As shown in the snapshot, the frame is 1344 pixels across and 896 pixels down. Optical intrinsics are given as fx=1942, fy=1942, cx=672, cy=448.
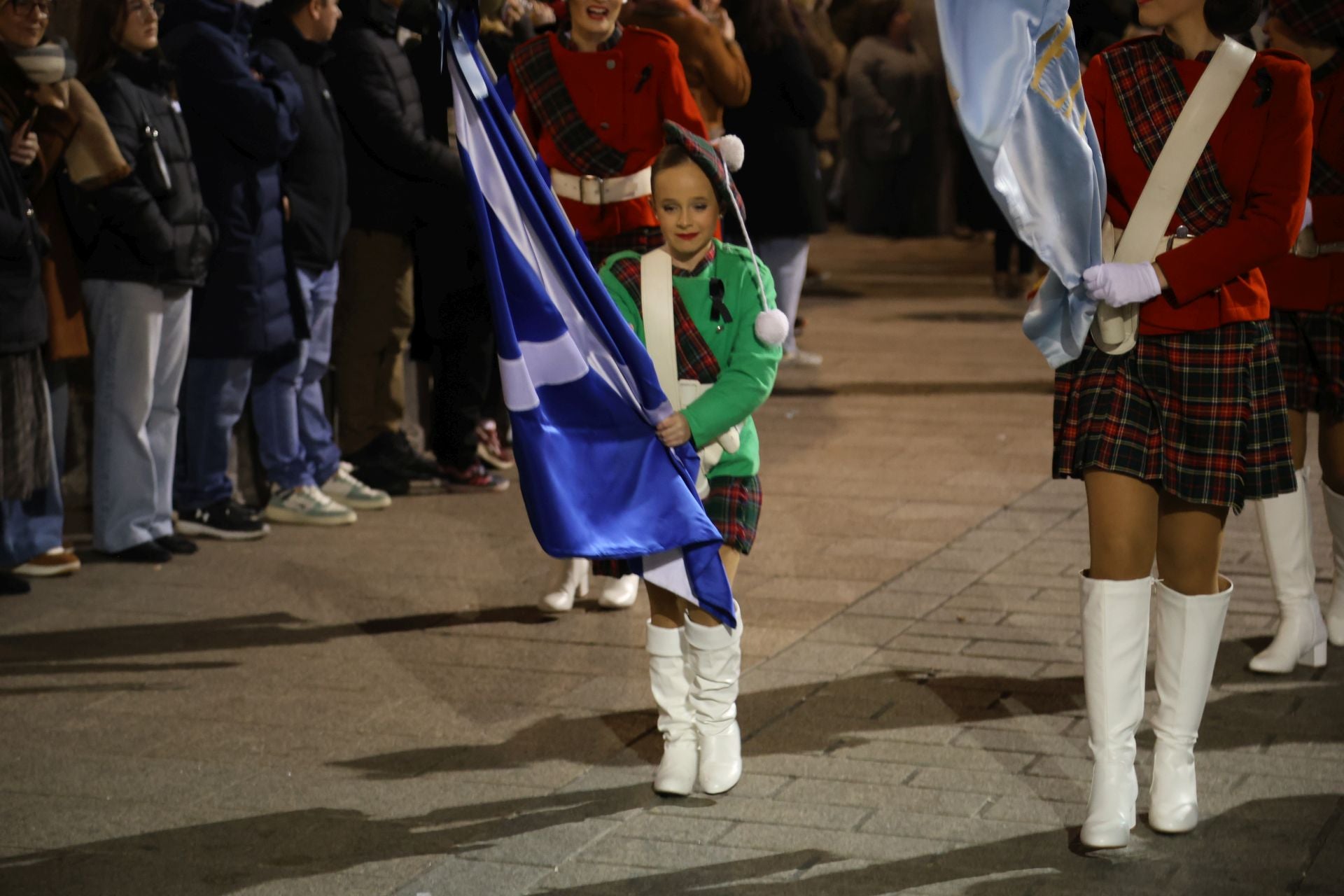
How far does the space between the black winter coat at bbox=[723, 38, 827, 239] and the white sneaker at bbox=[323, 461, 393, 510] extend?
3279mm

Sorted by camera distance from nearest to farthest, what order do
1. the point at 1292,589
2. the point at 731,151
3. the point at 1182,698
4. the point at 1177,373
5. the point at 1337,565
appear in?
the point at 1177,373, the point at 1182,698, the point at 731,151, the point at 1292,589, the point at 1337,565

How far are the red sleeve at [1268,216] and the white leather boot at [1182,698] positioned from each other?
0.72 m

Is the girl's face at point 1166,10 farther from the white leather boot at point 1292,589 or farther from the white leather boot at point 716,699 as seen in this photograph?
the white leather boot at point 1292,589

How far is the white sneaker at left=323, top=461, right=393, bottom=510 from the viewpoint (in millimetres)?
8180

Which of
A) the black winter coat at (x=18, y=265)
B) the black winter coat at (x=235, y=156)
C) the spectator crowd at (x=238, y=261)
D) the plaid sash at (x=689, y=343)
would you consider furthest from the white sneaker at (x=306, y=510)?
the plaid sash at (x=689, y=343)

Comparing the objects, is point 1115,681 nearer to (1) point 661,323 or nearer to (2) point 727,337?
(2) point 727,337

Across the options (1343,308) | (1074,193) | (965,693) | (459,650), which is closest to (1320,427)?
(1343,308)

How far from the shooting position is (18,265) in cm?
650

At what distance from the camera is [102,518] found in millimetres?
7176

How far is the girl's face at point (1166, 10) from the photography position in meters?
4.09

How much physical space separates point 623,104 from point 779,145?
189 inches

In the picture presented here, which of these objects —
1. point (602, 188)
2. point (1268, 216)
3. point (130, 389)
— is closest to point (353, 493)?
point (130, 389)

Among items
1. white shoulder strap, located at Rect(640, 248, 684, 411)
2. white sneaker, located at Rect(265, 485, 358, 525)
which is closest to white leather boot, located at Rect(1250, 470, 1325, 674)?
white shoulder strap, located at Rect(640, 248, 684, 411)

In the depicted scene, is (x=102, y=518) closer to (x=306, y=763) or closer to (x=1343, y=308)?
(x=306, y=763)
